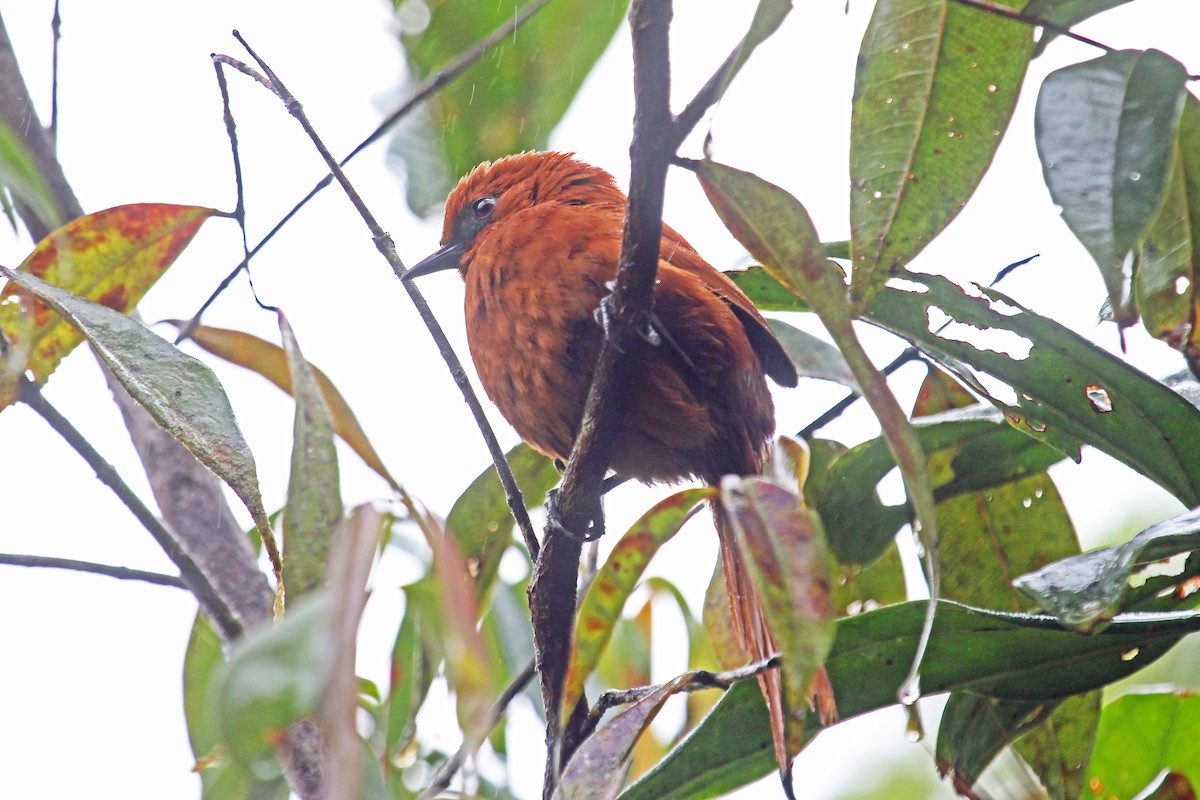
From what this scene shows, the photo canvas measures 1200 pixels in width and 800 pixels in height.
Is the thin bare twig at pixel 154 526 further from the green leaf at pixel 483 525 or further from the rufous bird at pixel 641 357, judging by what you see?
the rufous bird at pixel 641 357

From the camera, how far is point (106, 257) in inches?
82.4

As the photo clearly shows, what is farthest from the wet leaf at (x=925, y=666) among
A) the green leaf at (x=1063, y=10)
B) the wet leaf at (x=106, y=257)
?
the wet leaf at (x=106, y=257)

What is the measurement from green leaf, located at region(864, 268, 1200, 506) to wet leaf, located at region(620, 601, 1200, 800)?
271mm

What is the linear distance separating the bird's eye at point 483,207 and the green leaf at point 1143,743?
2.13 meters

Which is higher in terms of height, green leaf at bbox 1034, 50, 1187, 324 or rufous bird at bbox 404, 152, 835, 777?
rufous bird at bbox 404, 152, 835, 777

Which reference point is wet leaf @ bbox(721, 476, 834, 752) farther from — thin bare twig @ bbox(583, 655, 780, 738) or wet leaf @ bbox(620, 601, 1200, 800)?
wet leaf @ bbox(620, 601, 1200, 800)

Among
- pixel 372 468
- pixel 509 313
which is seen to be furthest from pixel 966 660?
pixel 509 313

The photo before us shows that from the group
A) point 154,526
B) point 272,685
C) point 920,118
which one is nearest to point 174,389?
point 272,685

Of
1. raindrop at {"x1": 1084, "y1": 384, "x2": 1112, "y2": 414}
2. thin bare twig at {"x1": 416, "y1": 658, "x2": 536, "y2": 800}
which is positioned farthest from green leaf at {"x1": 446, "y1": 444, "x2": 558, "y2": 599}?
raindrop at {"x1": 1084, "y1": 384, "x2": 1112, "y2": 414}

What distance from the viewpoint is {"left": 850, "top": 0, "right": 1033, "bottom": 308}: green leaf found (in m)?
1.43

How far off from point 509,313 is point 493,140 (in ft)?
1.29

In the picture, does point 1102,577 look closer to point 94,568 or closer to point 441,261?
point 94,568

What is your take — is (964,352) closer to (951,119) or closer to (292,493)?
(951,119)

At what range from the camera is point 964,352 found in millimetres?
1966
